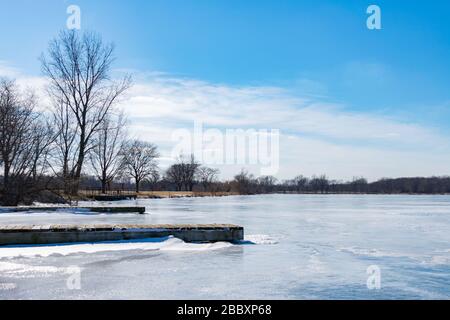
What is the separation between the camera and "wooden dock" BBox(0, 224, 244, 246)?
978 centimetres

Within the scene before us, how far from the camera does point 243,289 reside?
5.74m

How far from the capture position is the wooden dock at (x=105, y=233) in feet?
32.1

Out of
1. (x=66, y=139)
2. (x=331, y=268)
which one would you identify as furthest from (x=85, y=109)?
(x=331, y=268)

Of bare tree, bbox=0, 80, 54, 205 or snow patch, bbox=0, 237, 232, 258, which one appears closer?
snow patch, bbox=0, 237, 232, 258

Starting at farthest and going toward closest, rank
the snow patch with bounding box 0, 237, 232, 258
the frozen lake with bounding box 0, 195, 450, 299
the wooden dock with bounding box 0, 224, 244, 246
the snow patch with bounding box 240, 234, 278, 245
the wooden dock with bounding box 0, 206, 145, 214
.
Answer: the wooden dock with bounding box 0, 206, 145, 214 → the snow patch with bounding box 240, 234, 278, 245 → the wooden dock with bounding box 0, 224, 244, 246 → the snow patch with bounding box 0, 237, 232, 258 → the frozen lake with bounding box 0, 195, 450, 299

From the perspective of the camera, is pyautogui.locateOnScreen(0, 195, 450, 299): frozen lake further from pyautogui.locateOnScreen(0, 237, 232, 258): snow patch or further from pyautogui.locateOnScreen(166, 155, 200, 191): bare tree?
pyautogui.locateOnScreen(166, 155, 200, 191): bare tree

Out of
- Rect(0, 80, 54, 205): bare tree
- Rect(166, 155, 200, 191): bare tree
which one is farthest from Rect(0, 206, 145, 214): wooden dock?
Rect(166, 155, 200, 191): bare tree

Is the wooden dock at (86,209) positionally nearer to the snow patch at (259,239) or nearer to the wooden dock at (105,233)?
the wooden dock at (105,233)

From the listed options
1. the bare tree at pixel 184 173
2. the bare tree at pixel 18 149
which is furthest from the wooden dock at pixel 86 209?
the bare tree at pixel 184 173

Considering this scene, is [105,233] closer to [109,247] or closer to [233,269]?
[109,247]

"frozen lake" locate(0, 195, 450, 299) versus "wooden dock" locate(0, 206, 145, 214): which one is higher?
"wooden dock" locate(0, 206, 145, 214)

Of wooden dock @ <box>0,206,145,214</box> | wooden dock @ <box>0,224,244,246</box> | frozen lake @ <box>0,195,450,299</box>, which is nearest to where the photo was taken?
frozen lake @ <box>0,195,450,299</box>
